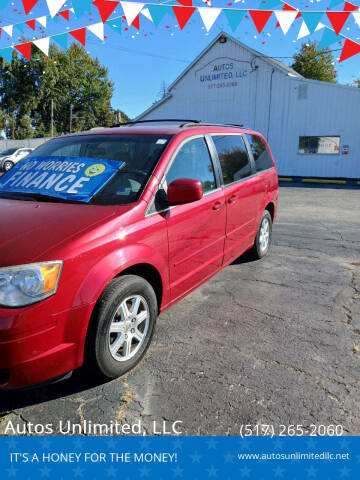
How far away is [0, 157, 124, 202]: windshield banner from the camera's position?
2.72m

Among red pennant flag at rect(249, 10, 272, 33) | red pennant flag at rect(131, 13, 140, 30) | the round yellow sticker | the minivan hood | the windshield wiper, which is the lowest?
the minivan hood

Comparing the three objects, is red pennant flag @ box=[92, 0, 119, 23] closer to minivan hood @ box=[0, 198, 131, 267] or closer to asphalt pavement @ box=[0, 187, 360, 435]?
asphalt pavement @ box=[0, 187, 360, 435]

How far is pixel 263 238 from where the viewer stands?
517 centimetres

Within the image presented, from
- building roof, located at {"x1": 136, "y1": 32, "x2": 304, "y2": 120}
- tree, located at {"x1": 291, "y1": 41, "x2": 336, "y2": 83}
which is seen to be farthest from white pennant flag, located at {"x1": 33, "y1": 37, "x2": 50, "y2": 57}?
tree, located at {"x1": 291, "y1": 41, "x2": 336, "y2": 83}

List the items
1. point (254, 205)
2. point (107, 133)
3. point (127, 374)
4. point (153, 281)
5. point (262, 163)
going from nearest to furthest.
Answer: point (127, 374) → point (153, 281) → point (107, 133) → point (254, 205) → point (262, 163)

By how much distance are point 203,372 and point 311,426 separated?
0.79 metres

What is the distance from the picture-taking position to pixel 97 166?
113 inches

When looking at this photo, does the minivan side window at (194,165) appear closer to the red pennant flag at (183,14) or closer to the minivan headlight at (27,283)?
the minivan headlight at (27,283)

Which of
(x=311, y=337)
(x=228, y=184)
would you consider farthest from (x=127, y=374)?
(x=228, y=184)

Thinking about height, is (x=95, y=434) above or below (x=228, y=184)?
below

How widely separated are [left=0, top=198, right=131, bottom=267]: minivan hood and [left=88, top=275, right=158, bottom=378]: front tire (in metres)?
0.44

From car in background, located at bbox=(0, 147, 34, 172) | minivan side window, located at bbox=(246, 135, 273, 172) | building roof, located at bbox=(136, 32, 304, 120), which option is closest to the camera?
minivan side window, located at bbox=(246, 135, 273, 172)

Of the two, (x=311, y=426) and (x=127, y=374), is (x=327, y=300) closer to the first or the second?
(x=311, y=426)

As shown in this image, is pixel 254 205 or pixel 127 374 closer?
pixel 127 374
